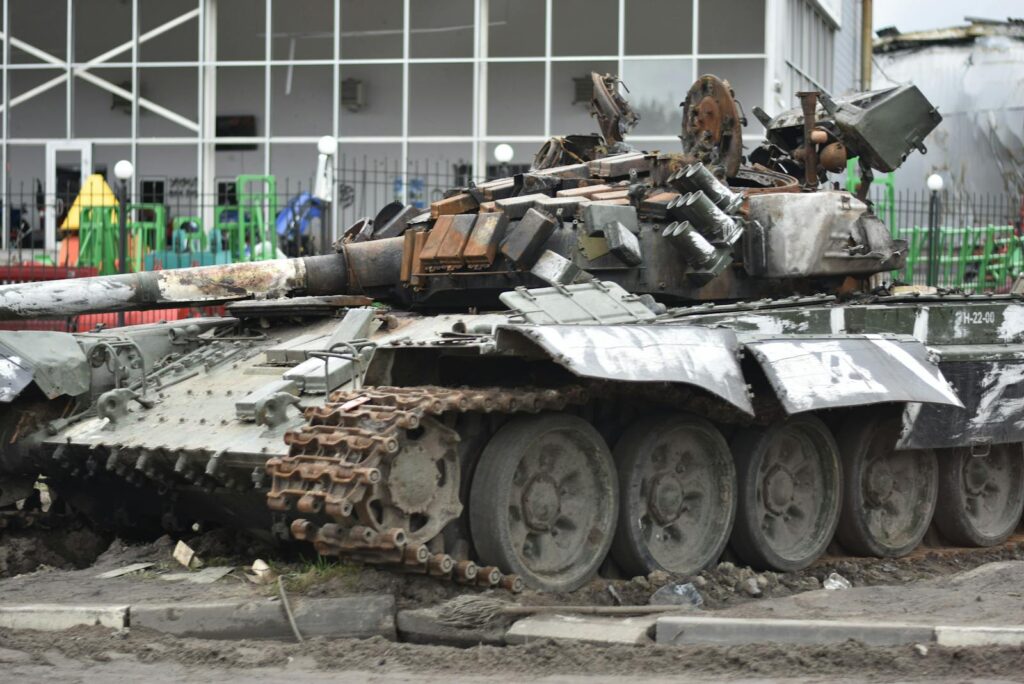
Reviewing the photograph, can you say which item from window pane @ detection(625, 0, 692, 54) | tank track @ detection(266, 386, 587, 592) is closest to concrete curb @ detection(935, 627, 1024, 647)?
tank track @ detection(266, 386, 587, 592)

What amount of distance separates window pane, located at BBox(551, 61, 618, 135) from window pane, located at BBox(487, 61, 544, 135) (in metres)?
0.32

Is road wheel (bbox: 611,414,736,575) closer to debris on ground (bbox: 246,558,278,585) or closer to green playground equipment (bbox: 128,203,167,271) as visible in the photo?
debris on ground (bbox: 246,558,278,585)

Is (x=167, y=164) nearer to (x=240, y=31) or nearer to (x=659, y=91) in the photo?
(x=240, y=31)

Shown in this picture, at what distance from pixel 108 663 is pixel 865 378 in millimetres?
4773

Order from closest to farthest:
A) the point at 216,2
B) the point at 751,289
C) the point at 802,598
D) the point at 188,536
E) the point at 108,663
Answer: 1. the point at 108,663
2. the point at 802,598
3. the point at 188,536
4. the point at 751,289
5. the point at 216,2

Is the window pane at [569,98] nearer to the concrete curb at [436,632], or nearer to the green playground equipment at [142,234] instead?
the green playground equipment at [142,234]

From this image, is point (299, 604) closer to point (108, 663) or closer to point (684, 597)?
point (108, 663)

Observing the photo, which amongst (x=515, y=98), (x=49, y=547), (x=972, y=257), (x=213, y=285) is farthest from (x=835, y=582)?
(x=515, y=98)

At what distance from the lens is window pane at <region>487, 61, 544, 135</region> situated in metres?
25.8

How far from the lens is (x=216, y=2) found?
26125 mm

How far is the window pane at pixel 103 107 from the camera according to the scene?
26938 mm

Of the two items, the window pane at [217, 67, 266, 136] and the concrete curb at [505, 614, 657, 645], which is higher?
the window pane at [217, 67, 266, 136]

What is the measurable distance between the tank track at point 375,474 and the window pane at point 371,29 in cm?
1880

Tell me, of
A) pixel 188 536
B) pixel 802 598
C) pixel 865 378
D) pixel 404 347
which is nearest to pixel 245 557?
pixel 188 536
